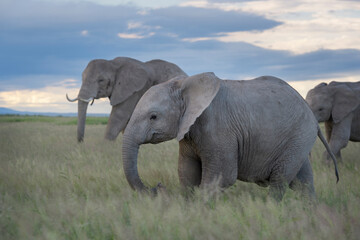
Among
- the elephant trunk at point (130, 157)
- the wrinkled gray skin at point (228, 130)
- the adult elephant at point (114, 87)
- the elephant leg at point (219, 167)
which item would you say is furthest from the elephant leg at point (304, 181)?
the adult elephant at point (114, 87)

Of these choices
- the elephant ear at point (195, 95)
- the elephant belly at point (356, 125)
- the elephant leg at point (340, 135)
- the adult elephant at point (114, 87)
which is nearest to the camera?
the elephant ear at point (195, 95)

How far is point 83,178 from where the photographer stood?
6.78 meters

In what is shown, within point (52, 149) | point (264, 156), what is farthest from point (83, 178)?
point (52, 149)

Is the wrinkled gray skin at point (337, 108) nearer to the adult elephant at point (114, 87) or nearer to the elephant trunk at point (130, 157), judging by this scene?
the adult elephant at point (114, 87)

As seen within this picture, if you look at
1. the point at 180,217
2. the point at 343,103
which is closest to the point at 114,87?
the point at 343,103

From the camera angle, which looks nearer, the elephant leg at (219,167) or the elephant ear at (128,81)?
the elephant leg at (219,167)

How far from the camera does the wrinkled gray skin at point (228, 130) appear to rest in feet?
15.2

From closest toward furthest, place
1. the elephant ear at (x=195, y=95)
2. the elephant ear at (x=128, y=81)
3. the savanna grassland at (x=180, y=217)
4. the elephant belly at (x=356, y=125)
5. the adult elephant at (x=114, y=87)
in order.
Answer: the savanna grassland at (x=180, y=217) < the elephant ear at (x=195, y=95) < the elephant belly at (x=356, y=125) < the adult elephant at (x=114, y=87) < the elephant ear at (x=128, y=81)

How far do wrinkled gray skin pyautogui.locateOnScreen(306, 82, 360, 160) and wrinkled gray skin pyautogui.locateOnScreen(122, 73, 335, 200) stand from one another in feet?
14.5

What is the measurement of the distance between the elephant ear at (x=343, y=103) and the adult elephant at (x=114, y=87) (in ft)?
16.8

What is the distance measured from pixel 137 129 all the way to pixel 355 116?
7069 mm

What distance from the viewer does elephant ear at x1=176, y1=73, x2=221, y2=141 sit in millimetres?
4559

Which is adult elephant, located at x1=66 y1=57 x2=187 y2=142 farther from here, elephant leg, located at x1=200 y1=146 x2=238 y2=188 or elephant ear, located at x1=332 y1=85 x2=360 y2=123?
elephant leg, located at x1=200 y1=146 x2=238 y2=188

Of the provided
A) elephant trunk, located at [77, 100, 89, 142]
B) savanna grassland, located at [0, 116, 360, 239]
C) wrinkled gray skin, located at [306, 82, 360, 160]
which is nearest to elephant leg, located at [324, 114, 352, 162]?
wrinkled gray skin, located at [306, 82, 360, 160]
